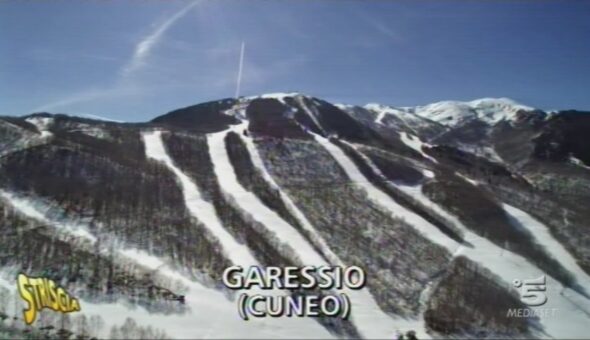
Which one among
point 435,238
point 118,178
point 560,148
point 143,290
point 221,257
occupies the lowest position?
point 143,290

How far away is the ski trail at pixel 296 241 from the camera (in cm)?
3344

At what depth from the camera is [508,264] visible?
4609 cm

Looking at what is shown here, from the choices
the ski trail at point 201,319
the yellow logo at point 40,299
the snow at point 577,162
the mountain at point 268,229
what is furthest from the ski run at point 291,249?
the snow at point 577,162

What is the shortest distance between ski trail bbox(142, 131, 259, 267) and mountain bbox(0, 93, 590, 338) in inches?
7.5

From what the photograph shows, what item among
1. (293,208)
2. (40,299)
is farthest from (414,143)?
(40,299)

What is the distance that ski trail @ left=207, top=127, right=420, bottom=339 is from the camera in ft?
110

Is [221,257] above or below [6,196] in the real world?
below

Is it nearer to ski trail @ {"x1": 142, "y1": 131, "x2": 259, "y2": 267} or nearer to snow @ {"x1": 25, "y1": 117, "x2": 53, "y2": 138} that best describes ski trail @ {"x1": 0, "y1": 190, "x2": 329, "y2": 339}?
ski trail @ {"x1": 142, "y1": 131, "x2": 259, "y2": 267}

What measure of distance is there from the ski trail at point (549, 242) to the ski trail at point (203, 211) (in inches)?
1041

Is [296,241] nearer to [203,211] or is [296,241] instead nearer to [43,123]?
[203,211]

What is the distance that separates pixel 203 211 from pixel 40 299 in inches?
893

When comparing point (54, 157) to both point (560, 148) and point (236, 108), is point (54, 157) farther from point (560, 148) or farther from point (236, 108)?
point (560, 148)

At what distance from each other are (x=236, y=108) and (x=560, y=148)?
67.2 metres

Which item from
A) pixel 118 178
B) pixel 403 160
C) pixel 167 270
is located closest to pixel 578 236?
pixel 403 160
